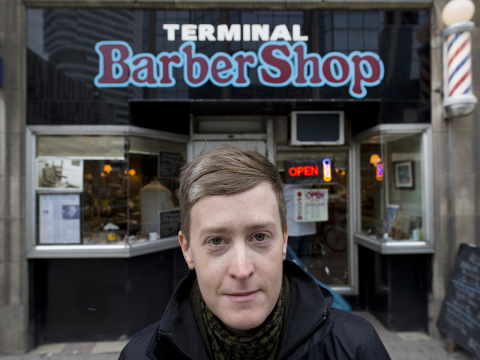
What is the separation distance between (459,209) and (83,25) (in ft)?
18.6

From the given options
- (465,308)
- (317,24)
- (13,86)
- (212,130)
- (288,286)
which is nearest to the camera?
(288,286)

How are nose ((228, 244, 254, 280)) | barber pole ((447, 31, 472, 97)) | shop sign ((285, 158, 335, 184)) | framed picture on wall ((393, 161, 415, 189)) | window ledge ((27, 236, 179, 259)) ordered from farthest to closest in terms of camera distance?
shop sign ((285, 158, 335, 184)) < framed picture on wall ((393, 161, 415, 189)) < window ledge ((27, 236, 179, 259)) < barber pole ((447, 31, 472, 97)) < nose ((228, 244, 254, 280))

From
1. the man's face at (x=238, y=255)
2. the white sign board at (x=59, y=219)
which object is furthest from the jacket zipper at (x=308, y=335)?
the white sign board at (x=59, y=219)

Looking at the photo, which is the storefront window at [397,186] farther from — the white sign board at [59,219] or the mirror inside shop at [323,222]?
the white sign board at [59,219]

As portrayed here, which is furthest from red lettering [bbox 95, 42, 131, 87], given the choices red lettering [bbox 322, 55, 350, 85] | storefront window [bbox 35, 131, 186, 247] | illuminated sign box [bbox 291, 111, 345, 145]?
red lettering [bbox 322, 55, 350, 85]

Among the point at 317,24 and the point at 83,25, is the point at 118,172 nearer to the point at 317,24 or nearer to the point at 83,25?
the point at 83,25

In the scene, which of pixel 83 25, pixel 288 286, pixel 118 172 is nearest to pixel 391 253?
pixel 288 286

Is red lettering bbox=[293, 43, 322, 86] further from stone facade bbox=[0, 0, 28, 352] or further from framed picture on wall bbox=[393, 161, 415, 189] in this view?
stone facade bbox=[0, 0, 28, 352]

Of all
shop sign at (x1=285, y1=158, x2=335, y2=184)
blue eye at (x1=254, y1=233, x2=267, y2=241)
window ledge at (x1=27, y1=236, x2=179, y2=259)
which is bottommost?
window ledge at (x1=27, y1=236, x2=179, y2=259)

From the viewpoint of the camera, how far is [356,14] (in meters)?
4.68

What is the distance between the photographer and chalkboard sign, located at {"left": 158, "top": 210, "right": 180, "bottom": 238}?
16.5 ft

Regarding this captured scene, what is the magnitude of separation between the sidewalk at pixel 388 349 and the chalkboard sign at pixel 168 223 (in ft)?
5.12

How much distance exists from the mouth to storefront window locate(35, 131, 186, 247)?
3730 millimetres

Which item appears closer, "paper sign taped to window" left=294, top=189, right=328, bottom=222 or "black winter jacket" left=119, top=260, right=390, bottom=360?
"black winter jacket" left=119, top=260, right=390, bottom=360
